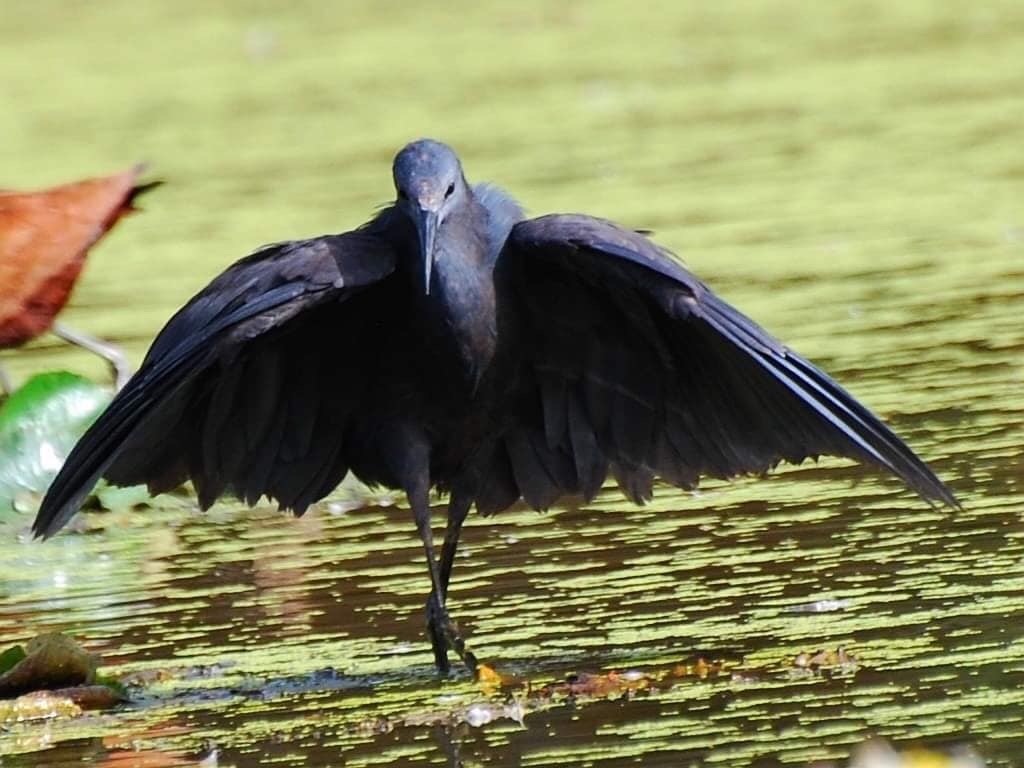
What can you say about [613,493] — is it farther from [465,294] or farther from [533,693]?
[533,693]

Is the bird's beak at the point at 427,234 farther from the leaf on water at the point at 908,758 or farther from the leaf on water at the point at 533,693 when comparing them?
the leaf on water at the point at 908,758

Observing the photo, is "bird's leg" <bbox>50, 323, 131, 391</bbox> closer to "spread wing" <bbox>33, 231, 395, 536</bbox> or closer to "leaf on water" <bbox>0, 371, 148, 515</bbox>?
"leaf on water" <bbox>0, 371, 148, 515</bbox>

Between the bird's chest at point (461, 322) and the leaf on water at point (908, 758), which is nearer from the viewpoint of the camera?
the leaf on water at point (908, 758)

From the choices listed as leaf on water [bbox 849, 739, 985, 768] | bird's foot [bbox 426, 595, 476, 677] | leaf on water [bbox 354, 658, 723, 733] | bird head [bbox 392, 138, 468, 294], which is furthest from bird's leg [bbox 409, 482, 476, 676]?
leaf on water [bbox 849, 739, 985, 768]

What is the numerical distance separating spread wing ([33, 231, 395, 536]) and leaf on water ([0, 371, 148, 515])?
4.87 feet

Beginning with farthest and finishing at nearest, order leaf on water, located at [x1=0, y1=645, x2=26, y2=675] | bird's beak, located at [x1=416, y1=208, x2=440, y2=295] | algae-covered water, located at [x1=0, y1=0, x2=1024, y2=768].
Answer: leaf on water, located at [x1=0, y1=645, x2=26, y2=675] < bird's beak, located at [x1=416, y1=208, x2=440, y2=295] < algae-covered water, located at [x1=0, y1=0, x2=1024, y2=768]

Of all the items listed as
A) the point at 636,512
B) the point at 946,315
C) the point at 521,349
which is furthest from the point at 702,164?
the point at 521,349

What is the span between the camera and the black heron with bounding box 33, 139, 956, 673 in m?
5.03

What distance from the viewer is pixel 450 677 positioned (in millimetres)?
5184

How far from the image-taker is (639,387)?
5.43 metres

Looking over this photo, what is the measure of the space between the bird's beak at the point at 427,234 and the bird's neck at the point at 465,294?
0.21 ft

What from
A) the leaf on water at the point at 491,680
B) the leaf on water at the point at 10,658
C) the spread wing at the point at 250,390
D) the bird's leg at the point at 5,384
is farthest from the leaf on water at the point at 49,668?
the bird's leg at the point at 5,384

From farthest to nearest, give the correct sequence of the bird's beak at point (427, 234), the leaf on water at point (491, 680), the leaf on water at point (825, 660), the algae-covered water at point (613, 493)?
the bird's beak at point (427, 234)
the leaf on water at point (491, 680)
the leaf on water at point (825, 660)
the algae-covered water at point (613, 493)

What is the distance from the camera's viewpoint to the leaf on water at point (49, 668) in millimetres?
5062
